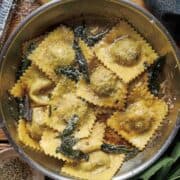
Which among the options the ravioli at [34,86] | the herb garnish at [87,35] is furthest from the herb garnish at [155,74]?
the ravioli at [34,86]

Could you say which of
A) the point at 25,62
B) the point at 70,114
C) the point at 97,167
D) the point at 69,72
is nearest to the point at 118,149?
the point at 97,167

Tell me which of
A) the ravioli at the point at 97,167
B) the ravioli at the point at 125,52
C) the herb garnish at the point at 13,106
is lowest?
the ravioli at the point at 97,167

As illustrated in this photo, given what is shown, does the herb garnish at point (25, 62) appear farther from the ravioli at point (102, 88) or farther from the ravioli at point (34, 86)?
the ravioli at point (102, 88)

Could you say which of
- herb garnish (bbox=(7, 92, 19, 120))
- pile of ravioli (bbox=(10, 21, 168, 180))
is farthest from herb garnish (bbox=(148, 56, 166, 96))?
herb garnish (bbox=(7, 92, 19, 120))

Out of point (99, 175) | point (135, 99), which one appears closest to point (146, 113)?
point (135, 99)

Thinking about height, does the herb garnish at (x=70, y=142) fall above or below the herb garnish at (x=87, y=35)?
below

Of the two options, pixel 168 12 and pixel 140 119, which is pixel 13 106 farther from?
pixel 168 12
